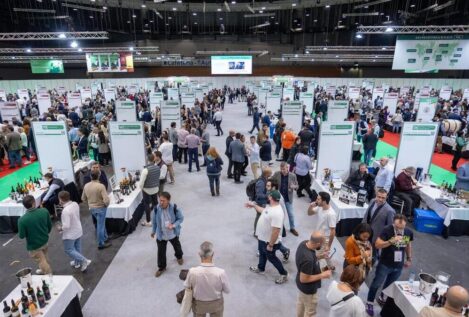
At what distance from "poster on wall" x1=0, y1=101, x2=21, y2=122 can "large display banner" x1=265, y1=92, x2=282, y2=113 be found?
12.8 m

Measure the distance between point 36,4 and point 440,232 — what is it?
77.7 ft

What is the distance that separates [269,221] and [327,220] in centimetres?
89

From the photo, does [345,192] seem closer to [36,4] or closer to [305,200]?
[305,200]

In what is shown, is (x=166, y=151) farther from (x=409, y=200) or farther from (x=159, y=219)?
(x=409, y=200)

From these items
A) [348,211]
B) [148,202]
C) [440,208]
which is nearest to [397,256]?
[348,211]

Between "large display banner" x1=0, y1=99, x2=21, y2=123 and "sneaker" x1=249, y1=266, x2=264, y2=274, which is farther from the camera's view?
"large display banner" x1=0, y1=99, x2=21, y2=123

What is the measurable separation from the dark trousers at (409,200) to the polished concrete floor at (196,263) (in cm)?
60

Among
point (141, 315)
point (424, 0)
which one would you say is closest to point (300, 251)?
point (141, 315)

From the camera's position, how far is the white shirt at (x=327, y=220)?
4.30 meters

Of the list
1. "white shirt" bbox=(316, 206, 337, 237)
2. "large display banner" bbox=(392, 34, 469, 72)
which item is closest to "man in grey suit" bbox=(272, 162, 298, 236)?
"white shirt" bbox=(316, 206, 337, 237)

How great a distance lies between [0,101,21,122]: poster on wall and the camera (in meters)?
14.2

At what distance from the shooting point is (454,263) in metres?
5.14

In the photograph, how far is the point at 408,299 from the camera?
11.1ft

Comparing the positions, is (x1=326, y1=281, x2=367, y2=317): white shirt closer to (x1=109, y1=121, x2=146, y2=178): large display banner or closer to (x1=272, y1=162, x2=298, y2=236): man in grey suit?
(x1=272, y1=162, x2=298, y2=236): man in grey suit
